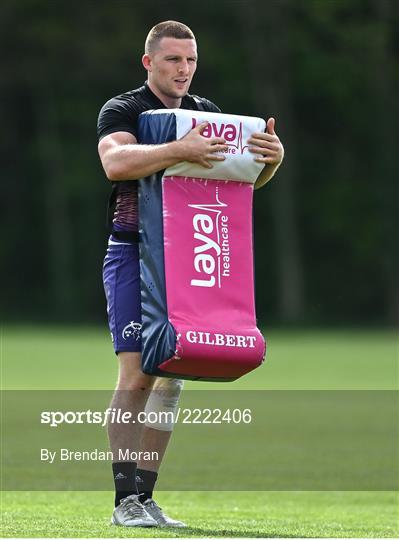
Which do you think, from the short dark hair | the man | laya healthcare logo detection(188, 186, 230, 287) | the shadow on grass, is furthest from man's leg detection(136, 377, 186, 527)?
the short dark hair

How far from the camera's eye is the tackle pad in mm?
6156

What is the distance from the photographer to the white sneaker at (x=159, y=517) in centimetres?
656

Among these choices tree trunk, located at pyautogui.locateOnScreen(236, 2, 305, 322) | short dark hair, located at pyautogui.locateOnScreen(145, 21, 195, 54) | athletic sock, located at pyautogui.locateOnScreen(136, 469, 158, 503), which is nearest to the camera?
short dark hair, located at pyautogui.locateOnScreen(145, 21, 195, 54)

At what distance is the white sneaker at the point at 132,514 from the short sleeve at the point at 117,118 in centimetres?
168

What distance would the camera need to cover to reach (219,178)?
20.7 ft

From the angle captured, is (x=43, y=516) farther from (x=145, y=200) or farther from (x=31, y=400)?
(x=31, y=400)

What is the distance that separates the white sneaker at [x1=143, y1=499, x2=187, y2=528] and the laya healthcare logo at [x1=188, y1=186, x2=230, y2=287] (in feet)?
3.81

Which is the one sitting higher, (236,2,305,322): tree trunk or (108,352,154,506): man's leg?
(108,352,154,506): man's leg

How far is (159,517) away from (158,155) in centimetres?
171

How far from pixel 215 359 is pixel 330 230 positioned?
38872 mm

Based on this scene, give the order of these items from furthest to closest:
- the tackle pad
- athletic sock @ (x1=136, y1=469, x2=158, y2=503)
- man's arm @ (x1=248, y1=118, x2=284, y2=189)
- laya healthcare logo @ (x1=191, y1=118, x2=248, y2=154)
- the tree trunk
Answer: the tree trunk, athletic sock @ (x1=136, y1=469, x2=158, y2=503), man's arm @ (x1=248, y1=118, x2=284, y2=189), laya healthcare logo @ (x1=191, y1=118, x2=248, y2=154), the tackle pad

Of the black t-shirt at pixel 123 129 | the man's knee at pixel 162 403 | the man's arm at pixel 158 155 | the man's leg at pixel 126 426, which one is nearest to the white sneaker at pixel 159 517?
the man's leg at pixel 126 426

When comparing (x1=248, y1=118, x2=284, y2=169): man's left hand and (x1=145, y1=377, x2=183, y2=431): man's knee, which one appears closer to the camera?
(x1=248, y1=118, x2=284, y2=169): man's left hand

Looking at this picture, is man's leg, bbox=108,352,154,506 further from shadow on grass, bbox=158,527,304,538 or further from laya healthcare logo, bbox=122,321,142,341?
shadow on grass, bbox=158,527,304,538
